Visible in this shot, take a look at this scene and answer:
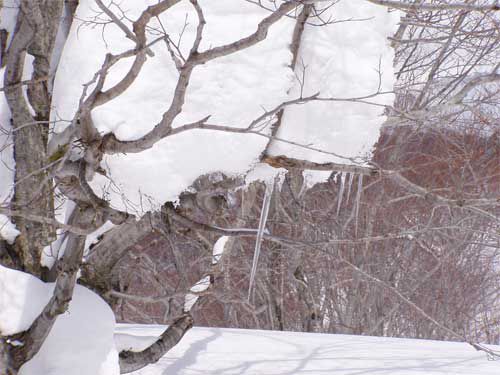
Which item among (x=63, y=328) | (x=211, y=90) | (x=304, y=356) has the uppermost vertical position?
(x=211, y=90)

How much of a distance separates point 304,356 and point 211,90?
232 centimetres

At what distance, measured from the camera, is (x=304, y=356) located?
4.76 m

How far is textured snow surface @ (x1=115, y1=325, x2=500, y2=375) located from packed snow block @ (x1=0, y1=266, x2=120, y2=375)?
708mm

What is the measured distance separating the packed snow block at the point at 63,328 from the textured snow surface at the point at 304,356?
71 centimetres

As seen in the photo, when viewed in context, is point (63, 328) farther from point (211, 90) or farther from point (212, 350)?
point (211, 90)

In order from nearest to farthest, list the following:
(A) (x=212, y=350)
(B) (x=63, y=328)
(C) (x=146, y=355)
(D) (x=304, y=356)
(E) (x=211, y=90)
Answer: (E) (x=211, y=90) → (B) (x=63, y=328) → (C) (x=146, y=355) → (D) (x=304, y=356) → (A) (x=212, y=350)

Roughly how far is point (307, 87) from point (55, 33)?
1.45 m

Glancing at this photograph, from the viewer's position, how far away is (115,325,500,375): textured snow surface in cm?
443

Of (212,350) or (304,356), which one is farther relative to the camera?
(212,350)

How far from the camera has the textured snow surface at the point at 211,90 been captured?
338cm

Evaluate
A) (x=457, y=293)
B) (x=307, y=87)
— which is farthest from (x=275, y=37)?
(x=457, y=293)

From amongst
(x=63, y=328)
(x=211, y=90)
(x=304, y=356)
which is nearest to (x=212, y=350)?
(x=304, y=356)

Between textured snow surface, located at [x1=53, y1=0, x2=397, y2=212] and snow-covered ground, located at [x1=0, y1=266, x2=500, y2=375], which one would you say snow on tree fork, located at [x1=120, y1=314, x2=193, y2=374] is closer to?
snow-covered ground, located at [x1=0, y1=266, x2=500, y2=375]

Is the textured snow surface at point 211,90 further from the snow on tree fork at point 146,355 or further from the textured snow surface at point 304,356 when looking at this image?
the textured snow surface at point 304,356
